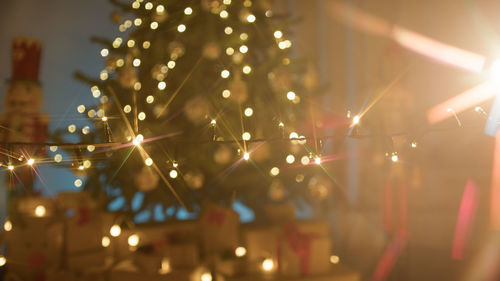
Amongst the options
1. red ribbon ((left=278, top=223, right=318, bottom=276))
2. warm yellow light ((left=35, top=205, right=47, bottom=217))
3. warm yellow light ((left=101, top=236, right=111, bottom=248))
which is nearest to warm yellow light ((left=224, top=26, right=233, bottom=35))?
red ribbon ((left=278, top=223, right=318, bottom=276))

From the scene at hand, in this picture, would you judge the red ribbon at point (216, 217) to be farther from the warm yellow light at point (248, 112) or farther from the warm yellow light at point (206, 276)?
the warm yellow light at point (248, 112)

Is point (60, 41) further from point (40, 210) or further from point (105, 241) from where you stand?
point (105, 241)

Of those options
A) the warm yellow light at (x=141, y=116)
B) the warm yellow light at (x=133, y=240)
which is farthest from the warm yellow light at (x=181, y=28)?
the warm yellow light at (x=133, y=240)

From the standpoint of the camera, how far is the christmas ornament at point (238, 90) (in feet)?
6.07

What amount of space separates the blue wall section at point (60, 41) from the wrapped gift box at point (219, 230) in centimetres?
153

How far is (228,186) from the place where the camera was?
2066mm

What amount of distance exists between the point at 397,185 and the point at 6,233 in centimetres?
245

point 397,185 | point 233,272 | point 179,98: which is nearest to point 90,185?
point 179,98

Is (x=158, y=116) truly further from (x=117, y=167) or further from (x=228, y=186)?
(x=228, y=186)

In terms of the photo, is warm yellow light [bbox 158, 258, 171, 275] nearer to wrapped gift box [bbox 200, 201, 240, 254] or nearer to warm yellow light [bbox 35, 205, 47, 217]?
wrapped gift box [bbox 200, 201, 240, 254]

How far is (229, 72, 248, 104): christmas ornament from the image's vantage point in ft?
6.07

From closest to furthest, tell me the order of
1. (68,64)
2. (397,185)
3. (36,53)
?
(36,53) → (397,185) → (68,64)

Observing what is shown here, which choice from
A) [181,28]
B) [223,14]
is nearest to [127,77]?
[181,28]

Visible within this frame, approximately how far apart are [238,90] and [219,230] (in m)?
0.74
